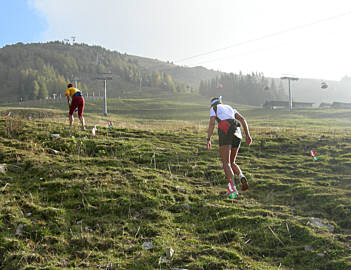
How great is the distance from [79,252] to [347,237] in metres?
6.12

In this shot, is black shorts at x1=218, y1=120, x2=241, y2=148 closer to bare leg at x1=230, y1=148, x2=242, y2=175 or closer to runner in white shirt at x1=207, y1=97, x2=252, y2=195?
runner in white shirt at x1=207, y1=97, x2=252, y2=195

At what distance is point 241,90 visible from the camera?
190m

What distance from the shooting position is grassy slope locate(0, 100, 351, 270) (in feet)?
19.6

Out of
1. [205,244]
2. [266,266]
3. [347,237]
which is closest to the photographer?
[266,266]

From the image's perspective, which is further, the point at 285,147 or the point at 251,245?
the point at 285,147

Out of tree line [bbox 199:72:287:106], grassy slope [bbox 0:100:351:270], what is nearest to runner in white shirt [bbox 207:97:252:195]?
grassy slope [bbox 0:100:351:270]

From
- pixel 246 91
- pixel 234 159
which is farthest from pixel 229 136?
pixel 246 91

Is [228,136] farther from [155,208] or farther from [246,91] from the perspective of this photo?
[246,91]

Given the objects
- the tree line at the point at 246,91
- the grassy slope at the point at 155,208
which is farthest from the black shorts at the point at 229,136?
the tree line at the point at 246,91

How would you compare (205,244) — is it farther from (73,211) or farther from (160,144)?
(160,144)

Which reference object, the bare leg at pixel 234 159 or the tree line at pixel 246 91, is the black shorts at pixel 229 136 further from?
the tree line at pixel 246 91

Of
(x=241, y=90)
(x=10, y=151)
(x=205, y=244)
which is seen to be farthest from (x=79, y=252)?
(x=241, y=90)

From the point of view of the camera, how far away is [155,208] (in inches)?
308

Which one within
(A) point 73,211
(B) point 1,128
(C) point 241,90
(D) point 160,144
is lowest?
(A) point 73,211
